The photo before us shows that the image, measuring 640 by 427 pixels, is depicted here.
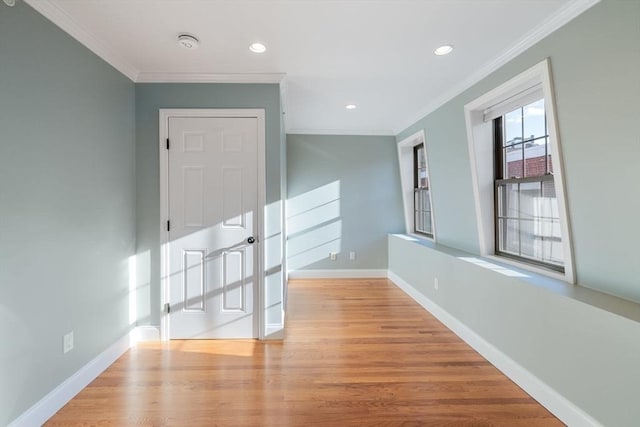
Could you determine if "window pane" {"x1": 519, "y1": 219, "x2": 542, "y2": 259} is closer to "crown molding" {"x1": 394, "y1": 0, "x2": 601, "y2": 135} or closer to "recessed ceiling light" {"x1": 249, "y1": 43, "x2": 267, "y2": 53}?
"crown molding" {"x1": 394, "y1": 0, "x2": 601, "y2": 135}

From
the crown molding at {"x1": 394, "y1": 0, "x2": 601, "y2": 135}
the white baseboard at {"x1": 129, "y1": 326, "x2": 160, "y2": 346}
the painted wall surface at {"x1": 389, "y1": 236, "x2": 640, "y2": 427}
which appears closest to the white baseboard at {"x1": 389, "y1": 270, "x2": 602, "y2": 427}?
the painted wall surface at {"x1": 389, "y1": 236, "x2": 640, "y2": 427}

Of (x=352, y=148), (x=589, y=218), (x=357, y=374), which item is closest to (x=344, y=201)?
(x=352, y=148)

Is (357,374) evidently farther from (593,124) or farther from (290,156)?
(290,156)

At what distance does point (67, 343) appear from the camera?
1.92 meters

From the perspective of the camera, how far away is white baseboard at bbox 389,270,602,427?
5.36ft

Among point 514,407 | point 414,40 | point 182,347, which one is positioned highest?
point 414,40

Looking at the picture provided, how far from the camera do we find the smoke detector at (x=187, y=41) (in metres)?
2.04

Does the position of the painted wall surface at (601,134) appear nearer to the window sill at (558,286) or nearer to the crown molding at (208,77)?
the window sill at (558,286)

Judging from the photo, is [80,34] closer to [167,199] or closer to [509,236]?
[167,199]

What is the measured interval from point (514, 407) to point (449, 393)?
376mm

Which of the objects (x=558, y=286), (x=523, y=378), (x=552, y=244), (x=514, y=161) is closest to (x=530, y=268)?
(x=552, y=244)

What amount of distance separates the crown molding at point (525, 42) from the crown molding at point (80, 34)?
9.99 feet

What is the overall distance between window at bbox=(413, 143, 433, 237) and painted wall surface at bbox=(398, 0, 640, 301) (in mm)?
2423

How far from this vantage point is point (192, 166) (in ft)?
8.82
